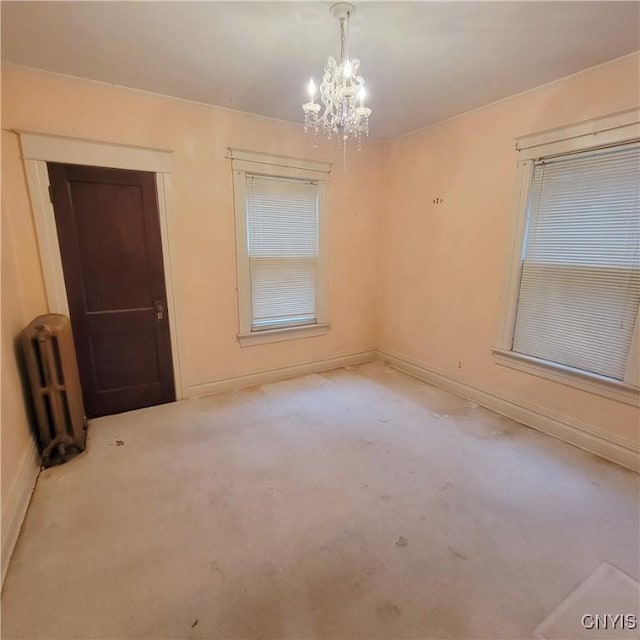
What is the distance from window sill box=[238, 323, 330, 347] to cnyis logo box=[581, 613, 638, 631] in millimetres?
3050

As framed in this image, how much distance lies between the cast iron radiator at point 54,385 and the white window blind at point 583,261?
3.57m

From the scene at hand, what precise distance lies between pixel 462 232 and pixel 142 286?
9.93 ft

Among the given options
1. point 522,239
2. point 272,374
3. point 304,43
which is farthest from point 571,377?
point 304,43

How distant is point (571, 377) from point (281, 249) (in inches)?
111

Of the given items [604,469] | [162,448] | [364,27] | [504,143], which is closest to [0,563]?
[162,448]

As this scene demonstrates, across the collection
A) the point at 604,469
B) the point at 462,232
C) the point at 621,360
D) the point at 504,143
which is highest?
the point at 504,143

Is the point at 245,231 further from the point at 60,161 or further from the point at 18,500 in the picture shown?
the point at 18,500

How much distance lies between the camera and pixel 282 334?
12.6 feet

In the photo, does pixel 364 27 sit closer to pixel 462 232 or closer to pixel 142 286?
pixel 462 232

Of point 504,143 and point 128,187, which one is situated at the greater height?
point 504,143

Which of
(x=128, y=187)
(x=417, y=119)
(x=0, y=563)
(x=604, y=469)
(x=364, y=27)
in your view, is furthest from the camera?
(x=417, y=119)

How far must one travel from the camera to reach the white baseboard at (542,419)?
244 cm

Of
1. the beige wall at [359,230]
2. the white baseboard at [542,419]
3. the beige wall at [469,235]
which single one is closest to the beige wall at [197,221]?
the beige wall at [359,230]

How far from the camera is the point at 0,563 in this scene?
1550mm
